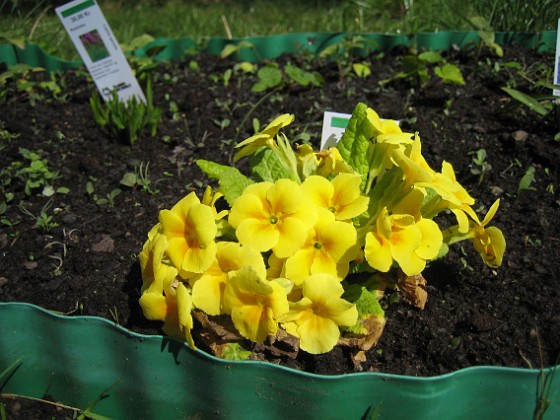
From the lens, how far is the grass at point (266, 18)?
3.30 meters

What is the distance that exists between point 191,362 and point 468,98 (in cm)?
183

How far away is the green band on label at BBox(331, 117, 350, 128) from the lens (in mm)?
2000

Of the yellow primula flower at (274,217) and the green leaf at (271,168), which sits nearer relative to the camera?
the yellow primula flower at (274,217)

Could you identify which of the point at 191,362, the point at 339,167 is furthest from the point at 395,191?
the point at 191,362

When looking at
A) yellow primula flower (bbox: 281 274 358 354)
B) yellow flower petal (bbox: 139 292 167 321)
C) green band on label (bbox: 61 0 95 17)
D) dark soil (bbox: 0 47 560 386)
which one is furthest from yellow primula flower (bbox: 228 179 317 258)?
green band on label (bbox: 61 0 95 17)

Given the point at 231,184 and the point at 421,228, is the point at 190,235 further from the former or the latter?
the point at 421,228

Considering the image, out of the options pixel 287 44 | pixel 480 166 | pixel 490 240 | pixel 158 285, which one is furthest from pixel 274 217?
pixel 287 44

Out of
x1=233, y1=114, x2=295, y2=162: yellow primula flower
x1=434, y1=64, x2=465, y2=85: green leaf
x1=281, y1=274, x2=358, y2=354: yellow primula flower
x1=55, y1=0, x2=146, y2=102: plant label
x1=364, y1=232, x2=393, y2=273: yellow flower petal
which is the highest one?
x1=55, y1=0, x2=146, y2=102: plant label

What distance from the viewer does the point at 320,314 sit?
1.46m

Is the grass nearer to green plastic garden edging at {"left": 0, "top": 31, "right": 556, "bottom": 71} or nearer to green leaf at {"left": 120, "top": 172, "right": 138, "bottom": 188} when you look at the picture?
green plastic garden edging at {"left": 0, "top": 31, "right": 556, "bottom": 71}

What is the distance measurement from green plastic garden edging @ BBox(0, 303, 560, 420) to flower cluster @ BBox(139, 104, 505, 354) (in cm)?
9

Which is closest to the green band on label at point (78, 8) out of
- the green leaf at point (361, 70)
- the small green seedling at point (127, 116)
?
the small green seedling at point (127, 116)

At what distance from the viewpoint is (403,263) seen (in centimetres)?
144

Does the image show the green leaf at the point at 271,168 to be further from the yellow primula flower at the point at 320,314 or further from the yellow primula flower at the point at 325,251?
the yellow primula flower at the point at 320,314
